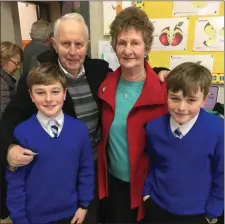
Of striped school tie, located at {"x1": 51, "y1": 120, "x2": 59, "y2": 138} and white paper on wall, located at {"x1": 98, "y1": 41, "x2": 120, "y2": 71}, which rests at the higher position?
white paper on wall, located at {"x1": 98, "y1": 41, "x2": 120, "y2": 71}

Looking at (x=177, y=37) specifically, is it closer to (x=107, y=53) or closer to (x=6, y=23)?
(x=107, y=53)

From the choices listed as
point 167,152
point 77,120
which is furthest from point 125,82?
point 167,152

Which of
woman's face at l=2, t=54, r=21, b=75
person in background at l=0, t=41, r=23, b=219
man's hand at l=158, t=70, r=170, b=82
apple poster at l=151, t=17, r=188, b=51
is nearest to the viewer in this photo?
man's hand at l=158, t=70, r=170, b=82

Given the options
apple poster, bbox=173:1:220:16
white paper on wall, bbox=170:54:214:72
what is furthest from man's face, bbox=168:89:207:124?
apple poster, bbox=173:1:220:16

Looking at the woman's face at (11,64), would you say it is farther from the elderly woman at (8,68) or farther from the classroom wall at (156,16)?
the classroom wall at (156,16)

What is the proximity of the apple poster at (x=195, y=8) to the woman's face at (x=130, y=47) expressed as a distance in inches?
35.3

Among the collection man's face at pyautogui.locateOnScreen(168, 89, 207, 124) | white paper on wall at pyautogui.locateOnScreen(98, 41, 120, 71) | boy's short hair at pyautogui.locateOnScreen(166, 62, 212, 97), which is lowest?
man's face at pyautogui.locateOnScreen(168, 89, 207, 124)

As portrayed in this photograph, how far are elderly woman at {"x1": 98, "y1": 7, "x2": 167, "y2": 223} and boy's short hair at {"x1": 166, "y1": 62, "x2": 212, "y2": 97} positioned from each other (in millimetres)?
167

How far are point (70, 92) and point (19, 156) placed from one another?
0.40 m

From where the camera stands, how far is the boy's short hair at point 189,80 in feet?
3.51

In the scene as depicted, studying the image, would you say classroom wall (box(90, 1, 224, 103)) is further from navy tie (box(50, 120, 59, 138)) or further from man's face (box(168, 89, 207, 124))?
navy tie (box(50, 120, 59, 138))

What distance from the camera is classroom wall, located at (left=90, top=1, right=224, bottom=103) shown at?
1.94m

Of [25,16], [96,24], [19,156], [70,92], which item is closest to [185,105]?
[70,92]

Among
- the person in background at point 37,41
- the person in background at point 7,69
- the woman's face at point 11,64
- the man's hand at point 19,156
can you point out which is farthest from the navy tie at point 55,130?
the person in background at point 37,41
